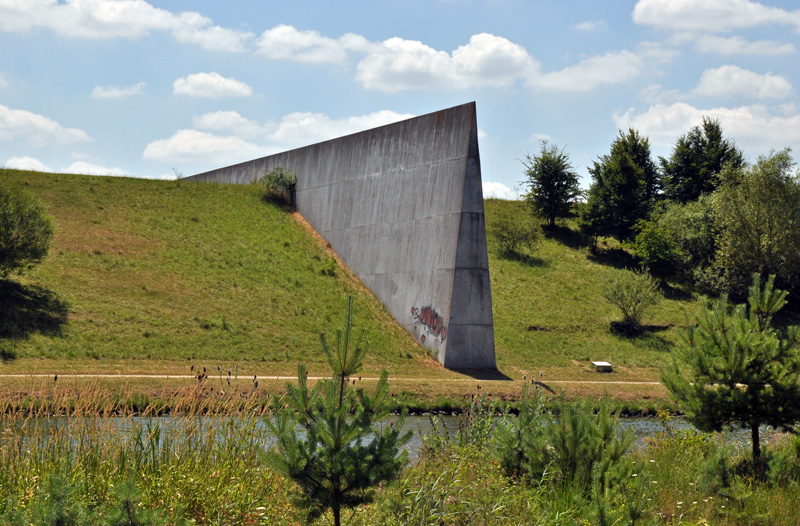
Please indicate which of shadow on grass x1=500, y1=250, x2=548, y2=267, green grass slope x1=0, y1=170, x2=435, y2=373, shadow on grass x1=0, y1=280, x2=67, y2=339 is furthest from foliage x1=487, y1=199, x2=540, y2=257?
shadow on grass x1=0, y1=280, x2=67, y2=339

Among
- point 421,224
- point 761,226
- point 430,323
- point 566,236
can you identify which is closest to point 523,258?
point 566,236

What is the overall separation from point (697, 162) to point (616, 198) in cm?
824

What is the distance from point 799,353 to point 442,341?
58.5ft

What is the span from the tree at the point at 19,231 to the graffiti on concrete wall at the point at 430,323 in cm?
1446

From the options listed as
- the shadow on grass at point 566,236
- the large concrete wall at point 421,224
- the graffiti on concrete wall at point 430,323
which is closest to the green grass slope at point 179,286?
the graffiti on concrete wall at point 430,323

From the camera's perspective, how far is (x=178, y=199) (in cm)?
3947

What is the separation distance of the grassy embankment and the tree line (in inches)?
138

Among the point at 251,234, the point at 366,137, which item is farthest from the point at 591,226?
the point at 251,234

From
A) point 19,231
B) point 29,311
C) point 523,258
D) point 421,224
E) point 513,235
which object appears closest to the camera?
point 29,311

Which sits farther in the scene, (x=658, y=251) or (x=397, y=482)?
(x=658, y=251)

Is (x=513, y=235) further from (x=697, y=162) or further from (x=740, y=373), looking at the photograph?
(x=740, y=373)

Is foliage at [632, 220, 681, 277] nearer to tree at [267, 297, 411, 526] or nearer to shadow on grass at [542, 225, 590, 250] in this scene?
shadow on grass at [542, 225, 590, 250]

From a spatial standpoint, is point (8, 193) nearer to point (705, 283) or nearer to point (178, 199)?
point (178, 199)

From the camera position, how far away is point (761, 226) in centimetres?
3897
